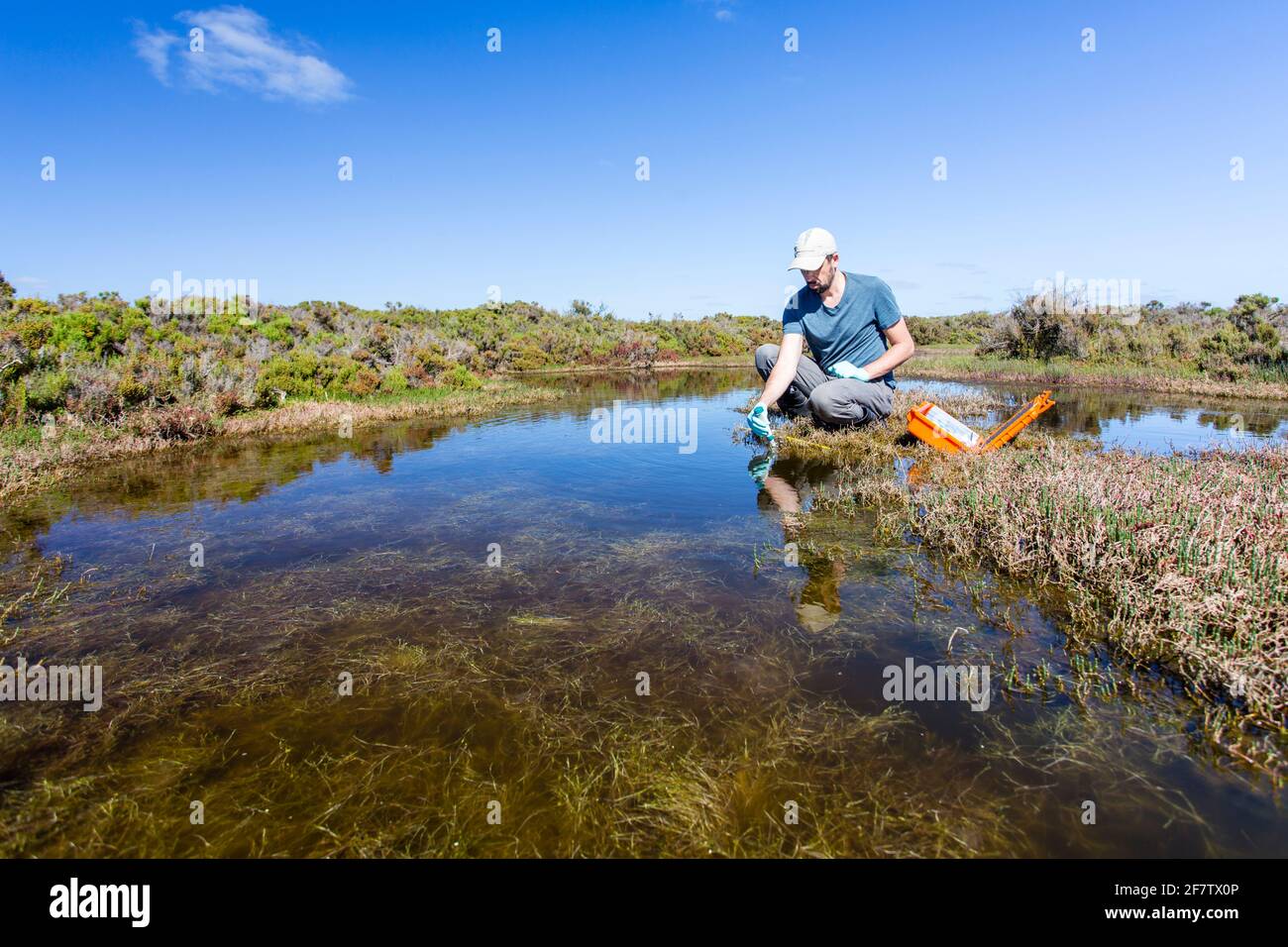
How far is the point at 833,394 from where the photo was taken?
8.17 meters

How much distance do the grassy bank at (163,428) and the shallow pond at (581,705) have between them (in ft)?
9.77

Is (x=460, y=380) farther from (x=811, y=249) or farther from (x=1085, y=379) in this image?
(x=1085, y=379)

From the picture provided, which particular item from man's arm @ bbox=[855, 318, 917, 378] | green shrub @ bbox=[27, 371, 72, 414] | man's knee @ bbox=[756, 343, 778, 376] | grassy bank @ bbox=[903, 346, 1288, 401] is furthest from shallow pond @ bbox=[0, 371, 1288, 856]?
grassy bank @ bbox=[903, 346, 1288, 401]

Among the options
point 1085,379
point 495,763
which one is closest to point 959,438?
point 495,763

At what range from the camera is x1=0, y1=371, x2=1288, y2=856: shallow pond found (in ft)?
7.13

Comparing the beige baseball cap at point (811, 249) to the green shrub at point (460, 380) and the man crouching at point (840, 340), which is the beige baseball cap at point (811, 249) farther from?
the green shrub at point (460, 380)

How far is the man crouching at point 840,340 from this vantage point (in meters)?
7.20

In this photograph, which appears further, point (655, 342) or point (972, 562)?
point (655, 342)

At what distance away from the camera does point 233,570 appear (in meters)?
4.60

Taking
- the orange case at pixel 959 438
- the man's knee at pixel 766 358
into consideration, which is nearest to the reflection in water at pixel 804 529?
the orange case at pixel 959 438

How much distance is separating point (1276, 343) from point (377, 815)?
25169 millimetres
